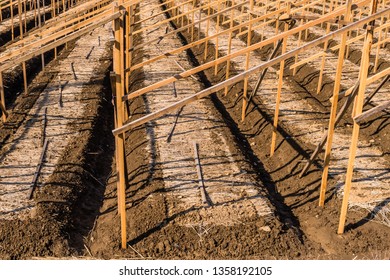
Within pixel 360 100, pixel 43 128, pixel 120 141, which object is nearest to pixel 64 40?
pixel 120 141

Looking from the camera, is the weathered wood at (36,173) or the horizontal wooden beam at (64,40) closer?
the horizontal wooden beam at (64,40)

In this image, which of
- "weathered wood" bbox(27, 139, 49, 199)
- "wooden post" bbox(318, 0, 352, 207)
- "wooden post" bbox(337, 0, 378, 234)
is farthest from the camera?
"weathered wood" bbox(27, 139, 49, 199)

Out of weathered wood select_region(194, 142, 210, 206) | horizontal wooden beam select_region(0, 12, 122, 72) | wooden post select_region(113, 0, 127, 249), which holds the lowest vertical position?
weathered wood select_region(194, 142, 210, 206)

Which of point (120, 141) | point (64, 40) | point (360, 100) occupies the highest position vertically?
point (64, 40)

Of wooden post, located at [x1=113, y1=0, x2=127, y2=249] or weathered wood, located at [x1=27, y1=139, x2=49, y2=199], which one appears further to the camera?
weathered wood, located at [x1=27, y1=139, x2=49, y2=199]

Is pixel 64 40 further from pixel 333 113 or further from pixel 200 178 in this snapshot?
pixel 333 113

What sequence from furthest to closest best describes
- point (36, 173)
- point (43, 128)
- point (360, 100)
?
point (43, 128), point (36, 173), point (360, 100)

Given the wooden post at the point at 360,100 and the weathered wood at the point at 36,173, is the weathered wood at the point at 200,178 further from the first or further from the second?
the weathered wood at the point at 36,173

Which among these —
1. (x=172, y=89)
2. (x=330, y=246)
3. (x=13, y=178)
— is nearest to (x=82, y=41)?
(x=172, y=89)

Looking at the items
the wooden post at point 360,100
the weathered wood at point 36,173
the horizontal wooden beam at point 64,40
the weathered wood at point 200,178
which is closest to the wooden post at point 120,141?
the horizontal wooden beam at point 64,40

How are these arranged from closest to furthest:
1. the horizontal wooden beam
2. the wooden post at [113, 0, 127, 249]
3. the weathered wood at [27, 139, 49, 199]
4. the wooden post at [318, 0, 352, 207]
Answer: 1. the wooden post at [113, 0, 127, 249]
2. the horizontal wooden beam
3. the wooden post at [318, 0, 352, 207]
4. the weathered wood at [27, 139, 49, 199]

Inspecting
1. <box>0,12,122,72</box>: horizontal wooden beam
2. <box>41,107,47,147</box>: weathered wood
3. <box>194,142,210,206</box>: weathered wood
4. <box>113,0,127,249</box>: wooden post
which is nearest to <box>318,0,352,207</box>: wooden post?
<box>194,142,210,206</box>: weathered wood

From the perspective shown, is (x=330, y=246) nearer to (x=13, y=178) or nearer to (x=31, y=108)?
(x=13, y=178)

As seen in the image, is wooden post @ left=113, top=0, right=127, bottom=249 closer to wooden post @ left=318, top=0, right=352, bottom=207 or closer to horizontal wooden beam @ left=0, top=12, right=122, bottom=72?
horizontal wooden beam @ left=0, top=12, right=122, bottom=72
